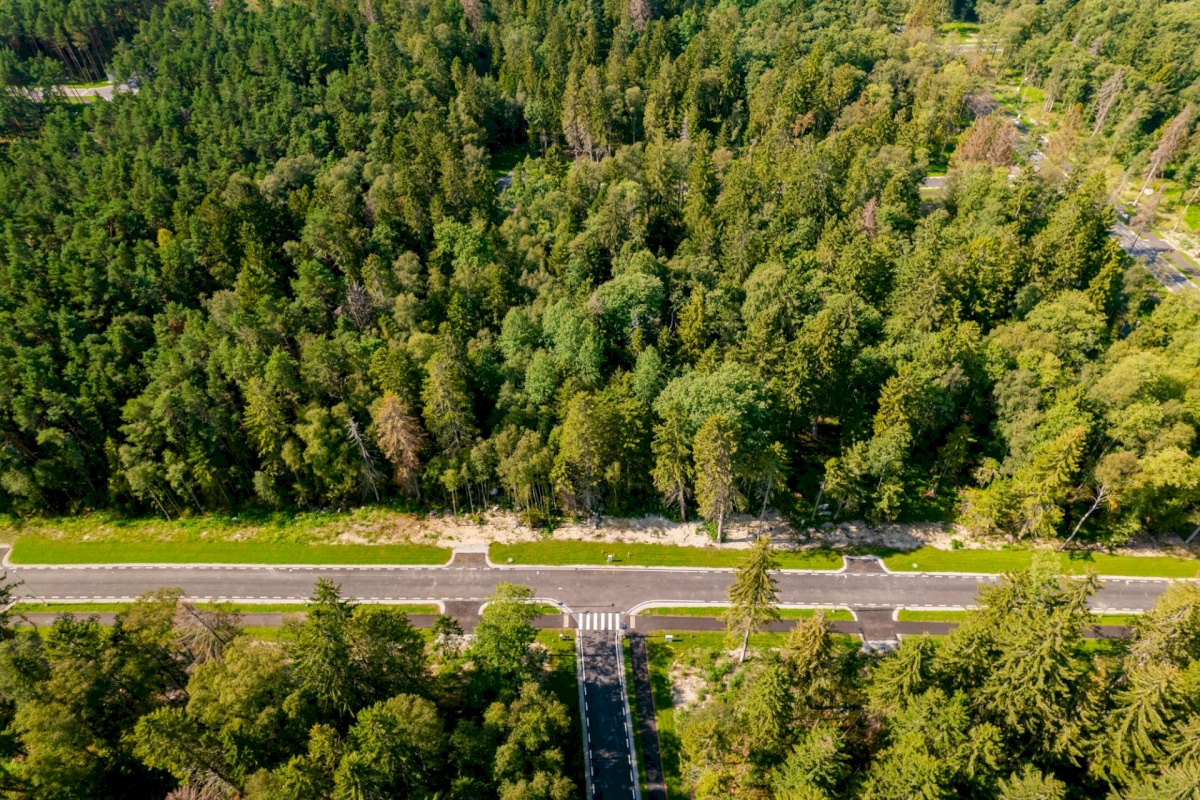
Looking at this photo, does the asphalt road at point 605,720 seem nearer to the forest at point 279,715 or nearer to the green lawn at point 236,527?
the forest at point 279,715

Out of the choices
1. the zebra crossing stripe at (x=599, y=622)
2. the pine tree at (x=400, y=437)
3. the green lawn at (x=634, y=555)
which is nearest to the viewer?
the zebra crossing stripe at (x=599, y=622)

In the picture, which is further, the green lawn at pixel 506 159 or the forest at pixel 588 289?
the green lawn at pixel 506 159

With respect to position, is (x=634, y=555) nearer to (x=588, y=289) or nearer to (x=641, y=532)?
(x=641, y=532)

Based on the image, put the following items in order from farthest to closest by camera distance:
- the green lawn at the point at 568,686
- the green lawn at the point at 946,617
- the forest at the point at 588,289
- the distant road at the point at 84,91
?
the distant road at the point at 84,91 < the forest at the point at 588,289 < the green lawn at the point at 946,617 < the green lawn at the point at 568,686

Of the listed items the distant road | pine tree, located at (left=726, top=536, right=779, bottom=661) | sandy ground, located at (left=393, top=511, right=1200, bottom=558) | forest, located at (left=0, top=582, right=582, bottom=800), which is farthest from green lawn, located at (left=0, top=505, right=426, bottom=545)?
the distant road

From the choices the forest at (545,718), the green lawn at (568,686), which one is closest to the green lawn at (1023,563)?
the forest at (545,718)

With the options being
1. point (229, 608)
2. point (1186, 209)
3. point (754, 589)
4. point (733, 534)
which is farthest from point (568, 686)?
point (1186, 209)
